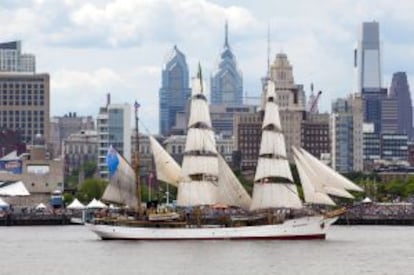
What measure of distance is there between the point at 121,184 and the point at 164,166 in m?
4.24

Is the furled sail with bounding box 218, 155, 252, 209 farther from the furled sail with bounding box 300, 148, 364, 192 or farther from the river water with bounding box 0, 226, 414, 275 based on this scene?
the river water with bounding box 0, 226, 414, 275

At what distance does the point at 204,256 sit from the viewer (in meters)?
128

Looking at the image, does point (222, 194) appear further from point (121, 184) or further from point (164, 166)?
point (121, 184)

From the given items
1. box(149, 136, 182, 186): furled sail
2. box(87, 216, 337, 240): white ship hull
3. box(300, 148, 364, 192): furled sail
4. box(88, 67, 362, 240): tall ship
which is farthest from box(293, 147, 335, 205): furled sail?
box(149, 136, 182, 186): furled sail

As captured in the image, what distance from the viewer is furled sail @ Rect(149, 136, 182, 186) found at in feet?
510

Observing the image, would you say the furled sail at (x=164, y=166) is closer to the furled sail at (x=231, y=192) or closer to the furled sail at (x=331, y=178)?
the furled sail at (x=231, y=192)

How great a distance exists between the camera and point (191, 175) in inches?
6166

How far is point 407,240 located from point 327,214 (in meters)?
6.92

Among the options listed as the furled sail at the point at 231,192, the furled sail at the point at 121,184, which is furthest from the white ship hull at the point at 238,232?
the furled sail at the point at 231,192

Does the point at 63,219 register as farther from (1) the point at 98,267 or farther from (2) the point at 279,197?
(1) the point at 98,267

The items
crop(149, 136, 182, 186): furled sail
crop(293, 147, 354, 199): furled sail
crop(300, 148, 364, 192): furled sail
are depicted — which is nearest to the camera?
crop(300, 148, 364, 192): furled sail

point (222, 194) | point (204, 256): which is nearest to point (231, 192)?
point (222, 194)

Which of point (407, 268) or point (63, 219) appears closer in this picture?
point (407, 268)

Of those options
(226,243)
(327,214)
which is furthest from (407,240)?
(226,243)
